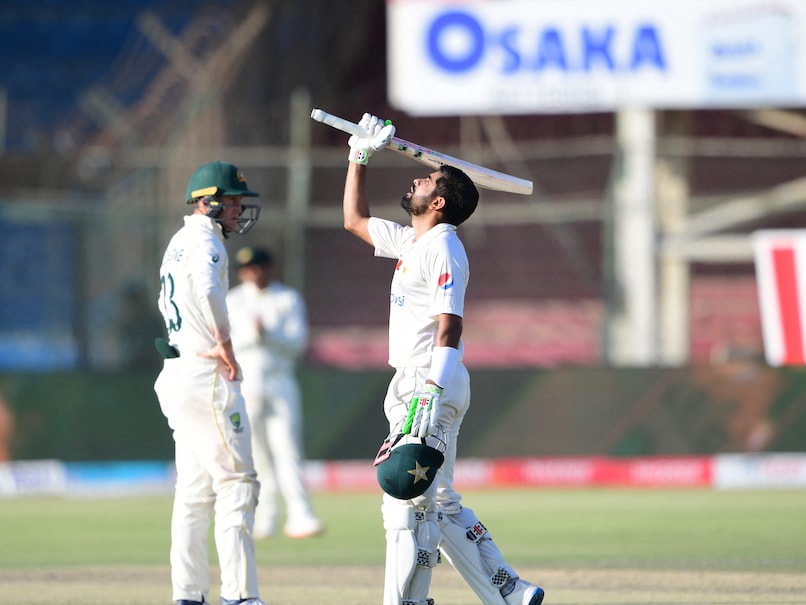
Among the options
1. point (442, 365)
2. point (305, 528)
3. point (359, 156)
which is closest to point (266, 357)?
point (305, 528)

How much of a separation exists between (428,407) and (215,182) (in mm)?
1966

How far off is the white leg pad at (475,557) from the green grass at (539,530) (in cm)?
276

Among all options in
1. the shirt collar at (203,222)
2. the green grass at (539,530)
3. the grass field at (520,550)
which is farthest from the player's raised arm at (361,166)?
the green grass at (539,530)

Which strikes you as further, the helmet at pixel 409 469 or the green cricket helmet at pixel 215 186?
the green cricket helmet at pixel 215 186

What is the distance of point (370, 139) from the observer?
23.4 ft

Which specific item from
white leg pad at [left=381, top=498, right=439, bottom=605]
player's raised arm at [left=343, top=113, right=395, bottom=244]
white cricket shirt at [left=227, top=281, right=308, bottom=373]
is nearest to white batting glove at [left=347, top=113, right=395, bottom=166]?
player's raised arm at [left=343, top=113, right=395, bottom=244]

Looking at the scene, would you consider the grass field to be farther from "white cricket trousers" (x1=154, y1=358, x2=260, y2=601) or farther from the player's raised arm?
the player's raised arm

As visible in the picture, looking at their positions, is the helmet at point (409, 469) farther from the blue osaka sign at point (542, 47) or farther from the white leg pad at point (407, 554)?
the blue osaka sign at point (542, 47)

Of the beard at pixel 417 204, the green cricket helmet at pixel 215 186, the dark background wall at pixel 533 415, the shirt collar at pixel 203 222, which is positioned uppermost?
the green cricket helmet at pixel 215 186

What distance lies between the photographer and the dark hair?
22.2ft

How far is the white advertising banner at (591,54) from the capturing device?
678 inches

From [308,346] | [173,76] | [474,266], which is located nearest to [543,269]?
[474,266]

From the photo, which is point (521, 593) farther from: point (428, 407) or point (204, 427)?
point (204, 427)

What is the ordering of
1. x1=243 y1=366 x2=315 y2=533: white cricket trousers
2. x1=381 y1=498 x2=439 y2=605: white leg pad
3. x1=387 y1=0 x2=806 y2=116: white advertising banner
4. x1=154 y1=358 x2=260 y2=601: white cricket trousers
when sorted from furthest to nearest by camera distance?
1. x1=387 y1=0 x2=806 y2=116: white advertising banner
2. x1=243 y1=366 x2=315 y2=533: white cricket trousers
3. x1=154 y1=358 x2=260 y2=601: white cricket trousers
4. x1=381 y1=498 x2=439 y2=605: white leg pad
